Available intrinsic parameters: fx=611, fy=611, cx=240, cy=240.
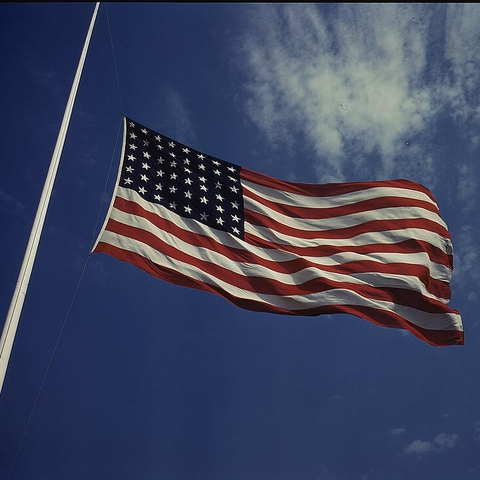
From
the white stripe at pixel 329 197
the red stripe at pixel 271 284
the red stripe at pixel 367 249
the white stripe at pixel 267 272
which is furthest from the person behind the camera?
the white stripe at pixel 329 197

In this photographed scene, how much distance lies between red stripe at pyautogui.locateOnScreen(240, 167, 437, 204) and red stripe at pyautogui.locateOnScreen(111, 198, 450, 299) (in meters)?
1.89

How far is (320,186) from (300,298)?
123 inches

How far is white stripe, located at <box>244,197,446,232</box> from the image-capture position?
1244 cm

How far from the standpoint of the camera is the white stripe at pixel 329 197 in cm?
1275

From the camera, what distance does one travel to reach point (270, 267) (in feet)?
37.6

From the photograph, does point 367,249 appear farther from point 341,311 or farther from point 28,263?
point 28,263

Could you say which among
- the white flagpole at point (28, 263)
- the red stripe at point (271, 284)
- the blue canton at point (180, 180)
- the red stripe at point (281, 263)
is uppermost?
the blue canton at point (180, 180)

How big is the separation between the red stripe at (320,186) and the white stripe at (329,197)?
7 cm

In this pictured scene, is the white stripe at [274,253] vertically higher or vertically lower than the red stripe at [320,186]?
lower

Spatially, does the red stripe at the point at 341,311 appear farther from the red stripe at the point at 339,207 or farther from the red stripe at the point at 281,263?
the red stripe at the point at 339,207

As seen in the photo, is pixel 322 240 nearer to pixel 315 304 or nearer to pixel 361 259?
pixel 361 259

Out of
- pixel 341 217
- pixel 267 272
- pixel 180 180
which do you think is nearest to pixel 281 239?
pixel 267 272

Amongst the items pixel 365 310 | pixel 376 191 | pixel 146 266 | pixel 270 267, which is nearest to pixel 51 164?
pixel 146 266

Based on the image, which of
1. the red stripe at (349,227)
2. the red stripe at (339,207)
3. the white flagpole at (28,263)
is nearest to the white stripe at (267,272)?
the red stripe at (349,227)
